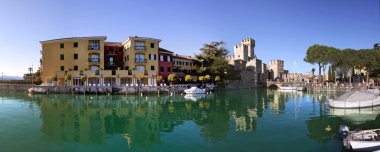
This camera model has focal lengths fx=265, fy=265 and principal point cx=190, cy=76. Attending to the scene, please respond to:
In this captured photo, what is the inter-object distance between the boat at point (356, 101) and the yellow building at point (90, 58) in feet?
144

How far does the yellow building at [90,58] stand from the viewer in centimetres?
6675

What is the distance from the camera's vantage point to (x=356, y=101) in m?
34.3

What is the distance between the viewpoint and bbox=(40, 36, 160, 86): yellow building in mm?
66750

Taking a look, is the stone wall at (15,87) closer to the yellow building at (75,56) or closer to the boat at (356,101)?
the yellow building at (75,56)

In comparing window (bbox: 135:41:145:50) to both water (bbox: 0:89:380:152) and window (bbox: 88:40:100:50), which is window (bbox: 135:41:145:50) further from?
water (bbox: 0:89:380:152)

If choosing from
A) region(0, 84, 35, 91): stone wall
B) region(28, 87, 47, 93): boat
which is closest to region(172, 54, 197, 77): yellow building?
region(28, 87, 47, 93): boat

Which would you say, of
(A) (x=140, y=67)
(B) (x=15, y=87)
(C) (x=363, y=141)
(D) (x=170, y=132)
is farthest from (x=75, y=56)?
(C) (x=363, y=141)

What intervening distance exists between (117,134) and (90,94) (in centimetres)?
4189

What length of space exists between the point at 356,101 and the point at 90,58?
5800 centimetres

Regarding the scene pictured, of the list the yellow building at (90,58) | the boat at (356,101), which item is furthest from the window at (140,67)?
the boat at (356,101)

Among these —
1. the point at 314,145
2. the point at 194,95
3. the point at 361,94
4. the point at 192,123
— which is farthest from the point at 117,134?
the point at 194,95

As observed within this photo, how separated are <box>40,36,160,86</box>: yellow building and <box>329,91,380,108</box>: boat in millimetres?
44025

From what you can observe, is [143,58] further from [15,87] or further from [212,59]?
[15,87]

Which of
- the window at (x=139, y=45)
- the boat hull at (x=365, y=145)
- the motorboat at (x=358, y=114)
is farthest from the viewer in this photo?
the window at (x=139, y=45)
